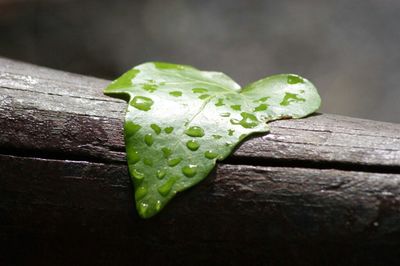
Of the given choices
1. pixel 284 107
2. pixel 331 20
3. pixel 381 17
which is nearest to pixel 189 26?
pixel 331 20

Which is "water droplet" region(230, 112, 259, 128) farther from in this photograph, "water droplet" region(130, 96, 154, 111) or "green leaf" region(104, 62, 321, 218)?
"water droplet" region(130, 96, 154, 111)

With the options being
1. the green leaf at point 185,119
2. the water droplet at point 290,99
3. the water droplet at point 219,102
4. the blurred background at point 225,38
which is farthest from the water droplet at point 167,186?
the blurred background at point 225,38

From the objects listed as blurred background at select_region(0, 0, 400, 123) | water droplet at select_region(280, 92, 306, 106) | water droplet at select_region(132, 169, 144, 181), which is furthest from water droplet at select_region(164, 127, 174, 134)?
blurred background at select_region(0, 0, 400, 123)

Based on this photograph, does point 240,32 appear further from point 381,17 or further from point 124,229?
point 124,229

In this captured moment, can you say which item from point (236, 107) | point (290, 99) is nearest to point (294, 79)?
point (290, 99)

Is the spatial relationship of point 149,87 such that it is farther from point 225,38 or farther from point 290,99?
point 225,38

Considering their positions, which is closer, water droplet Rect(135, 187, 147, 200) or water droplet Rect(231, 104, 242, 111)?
water droplet Rect(135, 187, 147, 200)
